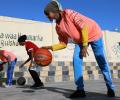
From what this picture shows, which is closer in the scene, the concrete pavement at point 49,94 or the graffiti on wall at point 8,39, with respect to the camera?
the concrete pavement at point 49,94

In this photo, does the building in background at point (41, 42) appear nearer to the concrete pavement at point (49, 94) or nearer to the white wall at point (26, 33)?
the white wall at point (26, 33)

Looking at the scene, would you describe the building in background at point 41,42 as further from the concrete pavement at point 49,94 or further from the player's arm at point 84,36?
the player's arm at point 84,36

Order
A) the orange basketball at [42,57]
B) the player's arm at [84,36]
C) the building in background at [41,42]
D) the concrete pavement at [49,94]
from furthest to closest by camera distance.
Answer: the building in background at [41,42] < the orange basketball at [42,57] < the concrete pavement at [49,94] < the player's arm at [84,36]

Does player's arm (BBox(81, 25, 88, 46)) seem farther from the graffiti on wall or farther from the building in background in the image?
the graffiti on wall

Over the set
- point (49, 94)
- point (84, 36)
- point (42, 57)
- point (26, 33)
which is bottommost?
point (49, 94)

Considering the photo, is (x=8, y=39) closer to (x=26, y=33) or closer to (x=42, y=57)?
(x=26, y=33)

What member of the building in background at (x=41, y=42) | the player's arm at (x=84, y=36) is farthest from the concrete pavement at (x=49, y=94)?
the building in background at (x=41, y=42)

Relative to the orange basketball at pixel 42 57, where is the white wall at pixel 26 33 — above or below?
above

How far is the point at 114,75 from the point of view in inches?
486

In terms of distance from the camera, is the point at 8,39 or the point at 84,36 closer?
the point at 84,36

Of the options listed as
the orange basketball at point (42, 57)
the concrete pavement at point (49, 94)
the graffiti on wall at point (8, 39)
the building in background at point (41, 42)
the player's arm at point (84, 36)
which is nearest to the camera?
the player's arm at point (84, 36)

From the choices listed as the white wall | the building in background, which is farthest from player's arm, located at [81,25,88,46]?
the white wall

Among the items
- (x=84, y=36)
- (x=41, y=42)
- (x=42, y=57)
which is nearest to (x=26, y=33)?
(x=41, y=42)

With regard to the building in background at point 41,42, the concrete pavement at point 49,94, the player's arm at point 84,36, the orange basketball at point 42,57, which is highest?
the building in background at point 41,42
